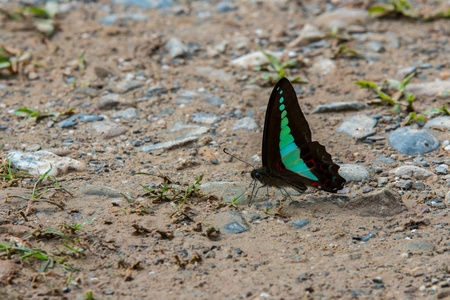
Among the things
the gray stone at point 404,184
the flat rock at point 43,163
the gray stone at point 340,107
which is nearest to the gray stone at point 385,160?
the gray stone at point 404,184

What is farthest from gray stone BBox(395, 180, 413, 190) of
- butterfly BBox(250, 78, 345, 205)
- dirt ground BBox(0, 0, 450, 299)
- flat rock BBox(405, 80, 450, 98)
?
flat rock BBox(405, 80, 450, 98)

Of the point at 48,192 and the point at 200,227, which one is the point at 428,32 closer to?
the point at 200,227

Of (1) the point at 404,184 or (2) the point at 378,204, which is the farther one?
(1) the point at 404,184

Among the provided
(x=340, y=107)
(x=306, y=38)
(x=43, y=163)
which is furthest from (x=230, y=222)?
(x=306, y=38)

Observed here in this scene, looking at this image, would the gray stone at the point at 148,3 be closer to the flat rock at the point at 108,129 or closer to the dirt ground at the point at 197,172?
the dirt ground at the point at 197,172

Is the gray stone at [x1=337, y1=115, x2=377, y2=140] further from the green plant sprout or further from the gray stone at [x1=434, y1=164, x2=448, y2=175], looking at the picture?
the green plant sprout

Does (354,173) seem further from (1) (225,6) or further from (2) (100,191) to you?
(1) (225,6)

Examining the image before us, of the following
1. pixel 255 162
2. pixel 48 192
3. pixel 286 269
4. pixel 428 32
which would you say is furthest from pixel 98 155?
pixel 428 32
